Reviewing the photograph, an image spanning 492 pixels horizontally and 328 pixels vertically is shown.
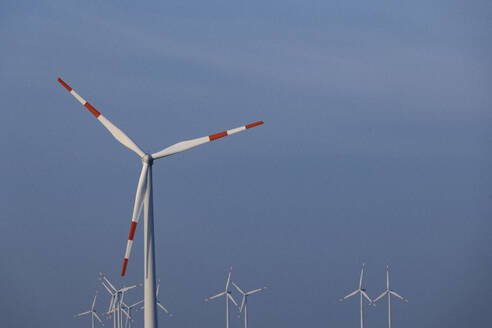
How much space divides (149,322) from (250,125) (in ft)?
39.4

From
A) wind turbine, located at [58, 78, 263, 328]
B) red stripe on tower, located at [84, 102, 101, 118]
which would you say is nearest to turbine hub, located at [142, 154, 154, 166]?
wind turbine, located at [58, 78, 263, 328]

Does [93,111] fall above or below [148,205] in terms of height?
above

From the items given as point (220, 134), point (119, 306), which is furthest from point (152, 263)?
point (119, 306)

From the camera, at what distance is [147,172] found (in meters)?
A: 49.9

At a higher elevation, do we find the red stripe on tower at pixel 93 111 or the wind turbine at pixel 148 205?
the red stripe on tower at pixel 93 111

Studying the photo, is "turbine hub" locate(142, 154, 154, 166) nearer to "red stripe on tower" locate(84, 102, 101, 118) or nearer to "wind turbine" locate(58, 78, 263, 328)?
"wind turbine" locate(58, 78, 263, 328)

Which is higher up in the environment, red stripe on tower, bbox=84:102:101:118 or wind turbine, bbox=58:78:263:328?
red stripe on tower, bbox=84:102:101:118

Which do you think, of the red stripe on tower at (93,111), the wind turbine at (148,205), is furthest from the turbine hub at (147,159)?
the red stripe on tower at (93,111)

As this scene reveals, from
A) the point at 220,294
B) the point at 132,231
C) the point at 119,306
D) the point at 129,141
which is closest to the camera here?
the point at 132,231

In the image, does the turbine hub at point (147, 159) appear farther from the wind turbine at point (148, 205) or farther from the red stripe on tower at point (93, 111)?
Result: the red stripe on tower at point (93, 111)

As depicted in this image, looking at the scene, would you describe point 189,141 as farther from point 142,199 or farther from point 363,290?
point 363,290

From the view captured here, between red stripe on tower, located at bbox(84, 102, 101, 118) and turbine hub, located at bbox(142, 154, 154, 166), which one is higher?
red stripe on tower, located at bbox(84, 102, 101, 118)

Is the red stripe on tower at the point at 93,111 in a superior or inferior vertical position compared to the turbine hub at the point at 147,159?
superior

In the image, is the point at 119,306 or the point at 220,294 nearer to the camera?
the point at 119,306
